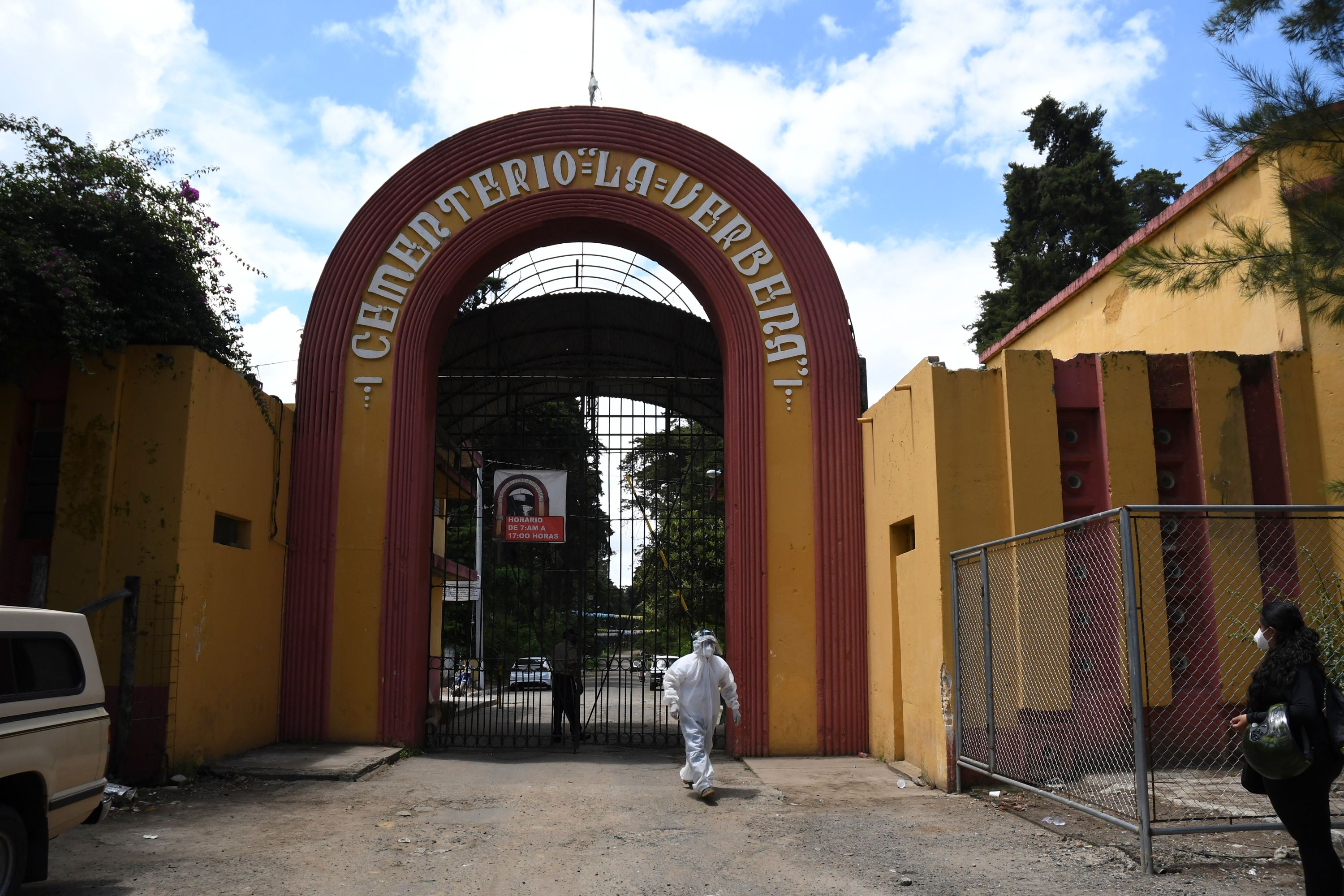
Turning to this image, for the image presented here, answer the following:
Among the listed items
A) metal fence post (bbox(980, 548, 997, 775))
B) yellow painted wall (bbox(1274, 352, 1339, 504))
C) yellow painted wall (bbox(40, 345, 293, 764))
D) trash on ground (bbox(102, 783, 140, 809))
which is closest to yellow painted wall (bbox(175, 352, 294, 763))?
yellow painted wall (bbox(40, 345, 293, 764))

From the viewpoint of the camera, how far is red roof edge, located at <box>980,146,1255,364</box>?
10.1m

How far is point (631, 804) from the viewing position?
8.79 m

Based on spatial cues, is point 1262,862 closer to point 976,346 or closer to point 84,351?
point 84,351

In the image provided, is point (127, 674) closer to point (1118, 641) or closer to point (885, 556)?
point (885, 556)

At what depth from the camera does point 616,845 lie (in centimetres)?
719

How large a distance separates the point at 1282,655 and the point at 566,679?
964 cm

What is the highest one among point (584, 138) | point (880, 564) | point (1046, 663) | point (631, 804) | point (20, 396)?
point (584, 138)

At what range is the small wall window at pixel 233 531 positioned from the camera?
10.7m

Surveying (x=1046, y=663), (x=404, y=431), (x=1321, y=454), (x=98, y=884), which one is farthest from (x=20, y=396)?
(x=1321, y=454)

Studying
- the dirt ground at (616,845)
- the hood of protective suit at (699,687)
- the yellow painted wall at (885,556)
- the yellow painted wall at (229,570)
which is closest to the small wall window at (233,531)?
the yellow painted wall at (229,570)

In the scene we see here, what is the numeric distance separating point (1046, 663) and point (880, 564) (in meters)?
2.94

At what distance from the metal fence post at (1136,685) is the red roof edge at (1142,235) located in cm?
302

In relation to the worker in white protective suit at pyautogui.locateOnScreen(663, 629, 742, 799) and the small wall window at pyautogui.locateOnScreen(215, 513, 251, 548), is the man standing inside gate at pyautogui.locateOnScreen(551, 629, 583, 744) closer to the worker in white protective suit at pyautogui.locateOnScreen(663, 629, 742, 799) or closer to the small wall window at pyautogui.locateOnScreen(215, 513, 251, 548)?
the worker in white protective suit at pyautogui.locateOnScreen(663, 629, 742, 799)

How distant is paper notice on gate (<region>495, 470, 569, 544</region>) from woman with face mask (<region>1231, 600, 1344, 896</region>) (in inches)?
359
